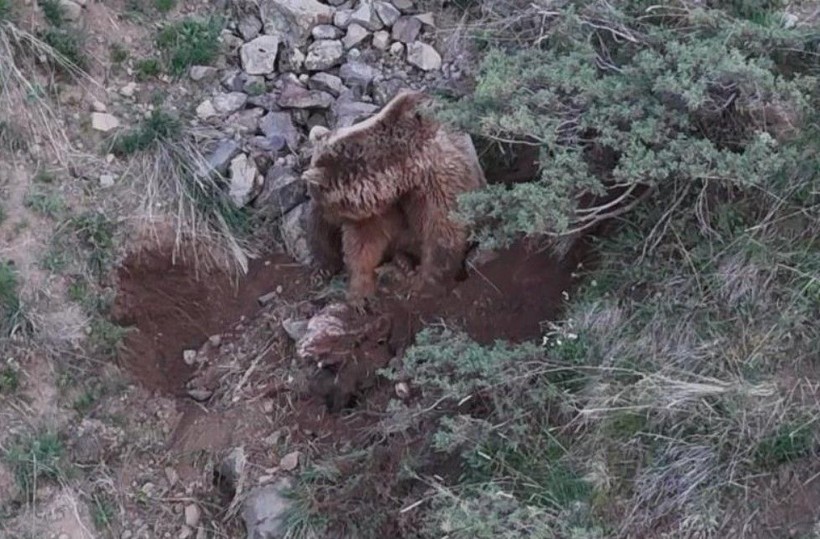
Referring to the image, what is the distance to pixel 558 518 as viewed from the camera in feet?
12.8

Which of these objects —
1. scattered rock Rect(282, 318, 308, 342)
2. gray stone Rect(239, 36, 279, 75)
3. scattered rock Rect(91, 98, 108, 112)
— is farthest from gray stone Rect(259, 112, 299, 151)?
scattered rock Rect(282, 318, 308, 342)

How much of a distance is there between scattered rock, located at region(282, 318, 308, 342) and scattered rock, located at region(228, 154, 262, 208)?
69 cm

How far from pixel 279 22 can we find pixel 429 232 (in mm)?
1587

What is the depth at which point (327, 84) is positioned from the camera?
5.71 m

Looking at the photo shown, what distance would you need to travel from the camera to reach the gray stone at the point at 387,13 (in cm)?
584

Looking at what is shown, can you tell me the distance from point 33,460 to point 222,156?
64.1 inches

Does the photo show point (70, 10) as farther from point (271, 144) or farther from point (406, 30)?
point (406, 30)

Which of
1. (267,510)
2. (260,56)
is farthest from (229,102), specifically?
(267,510)

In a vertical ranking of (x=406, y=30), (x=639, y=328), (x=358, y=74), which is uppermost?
(x=406, y=30)

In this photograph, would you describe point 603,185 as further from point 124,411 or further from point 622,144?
point 124,411

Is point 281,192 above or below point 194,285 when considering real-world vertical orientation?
above

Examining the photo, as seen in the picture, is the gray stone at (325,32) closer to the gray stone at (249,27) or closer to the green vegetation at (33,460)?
the gray stone at (249,27)

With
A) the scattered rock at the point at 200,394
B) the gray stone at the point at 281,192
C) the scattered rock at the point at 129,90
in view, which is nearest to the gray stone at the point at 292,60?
the gray stone at the point at 281,192

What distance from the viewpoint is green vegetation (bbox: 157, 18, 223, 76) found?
5.80 metres
